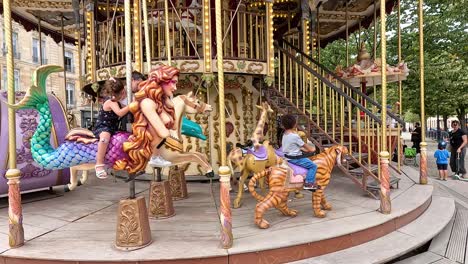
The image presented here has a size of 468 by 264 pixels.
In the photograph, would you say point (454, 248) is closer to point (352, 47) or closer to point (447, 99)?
point (447, 99)

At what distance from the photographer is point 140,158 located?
12.8 feet

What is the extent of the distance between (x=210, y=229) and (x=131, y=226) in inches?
42.1

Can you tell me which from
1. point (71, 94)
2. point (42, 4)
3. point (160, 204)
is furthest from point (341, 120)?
point (71, 94)

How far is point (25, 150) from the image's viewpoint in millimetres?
6281

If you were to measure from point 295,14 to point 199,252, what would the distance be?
848 cm

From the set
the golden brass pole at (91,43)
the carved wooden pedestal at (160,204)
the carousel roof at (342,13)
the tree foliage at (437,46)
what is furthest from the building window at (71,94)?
the carved wooden pedestal at (160,204)

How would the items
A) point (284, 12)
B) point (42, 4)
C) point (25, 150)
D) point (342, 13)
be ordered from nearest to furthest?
point (25, 150), point (42, 4), point (284, 12), point (342, 13)

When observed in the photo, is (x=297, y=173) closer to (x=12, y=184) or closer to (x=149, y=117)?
(x=149, y=117)

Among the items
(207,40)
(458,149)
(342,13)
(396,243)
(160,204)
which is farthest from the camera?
(342,13)

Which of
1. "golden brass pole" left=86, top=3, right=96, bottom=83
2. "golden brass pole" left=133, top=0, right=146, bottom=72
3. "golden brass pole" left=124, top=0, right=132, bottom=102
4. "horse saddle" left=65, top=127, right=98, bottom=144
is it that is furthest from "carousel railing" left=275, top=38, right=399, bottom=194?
"golden brass pole" left=86, top=3, right=96, bottom=83

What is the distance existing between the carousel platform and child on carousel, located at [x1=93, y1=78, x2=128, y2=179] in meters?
0.97

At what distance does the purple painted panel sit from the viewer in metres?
6.02

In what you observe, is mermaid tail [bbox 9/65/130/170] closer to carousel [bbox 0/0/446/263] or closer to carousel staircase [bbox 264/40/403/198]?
carousel [bbox 0/0/446/263]

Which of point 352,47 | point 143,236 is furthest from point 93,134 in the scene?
point 352,47
